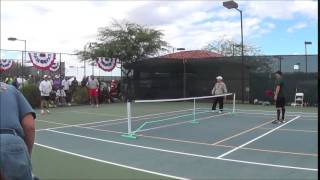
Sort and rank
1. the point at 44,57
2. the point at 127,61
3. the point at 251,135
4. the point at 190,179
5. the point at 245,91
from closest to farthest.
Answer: the point at 190,179
the point at 251,135
the point at 44,57
the point at 245,91
the point at 127,61

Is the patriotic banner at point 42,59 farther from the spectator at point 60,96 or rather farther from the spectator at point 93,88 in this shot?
the spectator at point 93,88

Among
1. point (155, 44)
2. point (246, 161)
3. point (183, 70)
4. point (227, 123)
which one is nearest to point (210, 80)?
point (183, 70)

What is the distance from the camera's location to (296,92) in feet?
86.3

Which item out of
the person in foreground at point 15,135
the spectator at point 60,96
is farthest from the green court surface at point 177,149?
the spectator at point 60,96

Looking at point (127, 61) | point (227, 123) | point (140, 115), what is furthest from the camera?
point (127, 61)

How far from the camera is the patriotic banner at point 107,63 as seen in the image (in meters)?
29.5

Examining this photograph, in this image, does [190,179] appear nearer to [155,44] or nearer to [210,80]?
[210,80]

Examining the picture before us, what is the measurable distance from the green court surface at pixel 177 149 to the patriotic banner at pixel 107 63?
11.4 meters

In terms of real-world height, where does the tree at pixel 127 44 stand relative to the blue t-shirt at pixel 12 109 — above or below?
above

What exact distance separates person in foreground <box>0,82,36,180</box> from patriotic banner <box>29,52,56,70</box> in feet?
73.1

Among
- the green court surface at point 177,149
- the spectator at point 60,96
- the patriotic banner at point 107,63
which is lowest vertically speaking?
the green court surface at point 177,149

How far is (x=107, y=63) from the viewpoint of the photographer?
29.8 meters

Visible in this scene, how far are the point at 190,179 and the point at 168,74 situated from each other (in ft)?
75.4

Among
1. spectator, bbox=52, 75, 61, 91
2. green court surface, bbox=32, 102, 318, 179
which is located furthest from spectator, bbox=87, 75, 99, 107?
green court surface, bbox=32, 102, 318, 179
